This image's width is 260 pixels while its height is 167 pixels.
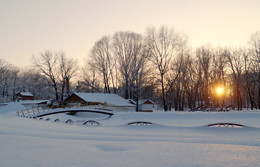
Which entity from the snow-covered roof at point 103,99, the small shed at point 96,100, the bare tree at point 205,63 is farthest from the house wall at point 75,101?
the bare tree at point 205,63

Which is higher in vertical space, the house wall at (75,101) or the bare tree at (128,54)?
the bare tree at (128,54)

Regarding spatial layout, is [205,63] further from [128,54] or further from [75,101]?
[75,101]

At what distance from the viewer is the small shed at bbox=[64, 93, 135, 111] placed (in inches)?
1785

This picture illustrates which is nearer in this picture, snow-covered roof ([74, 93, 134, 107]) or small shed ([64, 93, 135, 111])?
small shed ([64, 93, 135, 111])

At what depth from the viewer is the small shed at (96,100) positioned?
45.3 metres

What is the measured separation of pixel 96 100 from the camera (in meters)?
46.4

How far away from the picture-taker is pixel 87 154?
34.6ft

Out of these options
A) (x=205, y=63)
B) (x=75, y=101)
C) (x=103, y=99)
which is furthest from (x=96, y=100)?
(x=205, y=63)

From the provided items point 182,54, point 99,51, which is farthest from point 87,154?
point 99,51

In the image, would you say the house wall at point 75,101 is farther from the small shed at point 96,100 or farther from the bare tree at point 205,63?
the bare tree at point 205,63

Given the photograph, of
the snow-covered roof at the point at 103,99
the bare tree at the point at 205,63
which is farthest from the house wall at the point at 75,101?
the bare tree at the point at 205,63

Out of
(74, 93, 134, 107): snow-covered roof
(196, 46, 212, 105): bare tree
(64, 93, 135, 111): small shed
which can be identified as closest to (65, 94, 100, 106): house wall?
(64, 93, 135, 111): small shed

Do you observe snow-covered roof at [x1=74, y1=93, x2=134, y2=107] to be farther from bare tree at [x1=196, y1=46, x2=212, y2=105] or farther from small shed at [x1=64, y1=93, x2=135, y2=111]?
bare tree at [x1=196, y1=46, x2=212, y2=105]

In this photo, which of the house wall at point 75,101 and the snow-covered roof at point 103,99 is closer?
the house wall at point 75,101
